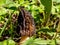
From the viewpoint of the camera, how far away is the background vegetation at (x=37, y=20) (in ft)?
5.87

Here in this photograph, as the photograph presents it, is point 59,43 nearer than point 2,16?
Yes

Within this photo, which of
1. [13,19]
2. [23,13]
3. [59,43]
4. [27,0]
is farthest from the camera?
[27,0]

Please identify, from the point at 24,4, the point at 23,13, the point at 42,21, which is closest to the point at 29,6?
the point at 24,4

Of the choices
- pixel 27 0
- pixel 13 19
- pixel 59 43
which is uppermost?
pixel 27 0

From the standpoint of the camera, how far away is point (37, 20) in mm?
2107

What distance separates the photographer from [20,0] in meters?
2.34

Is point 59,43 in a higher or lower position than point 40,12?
lower

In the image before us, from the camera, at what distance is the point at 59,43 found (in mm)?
1699

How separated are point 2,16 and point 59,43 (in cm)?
70

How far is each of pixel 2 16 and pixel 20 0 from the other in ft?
1.06

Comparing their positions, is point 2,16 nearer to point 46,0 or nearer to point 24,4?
point 24,4

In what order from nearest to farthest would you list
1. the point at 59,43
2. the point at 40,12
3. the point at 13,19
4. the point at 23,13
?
the point at 59,43 → the point at 23,13 → the point at 13,19 → the point at 40,12

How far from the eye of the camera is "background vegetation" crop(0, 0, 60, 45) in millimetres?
1790

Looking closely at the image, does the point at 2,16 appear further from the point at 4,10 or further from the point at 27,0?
the point at 27,0
